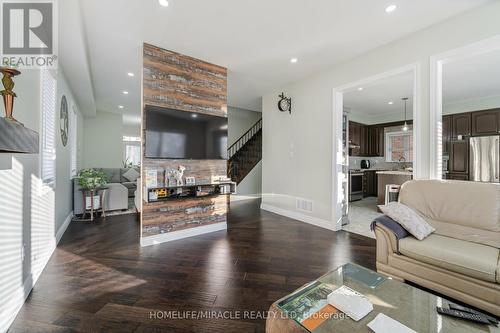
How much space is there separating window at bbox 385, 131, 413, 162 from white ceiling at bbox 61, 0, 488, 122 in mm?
5114

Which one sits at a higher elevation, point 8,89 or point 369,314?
point 8,89

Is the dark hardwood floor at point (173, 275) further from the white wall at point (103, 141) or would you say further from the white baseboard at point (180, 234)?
the white wall at point (103, 141)

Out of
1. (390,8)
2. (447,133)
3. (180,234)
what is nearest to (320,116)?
(390,8)

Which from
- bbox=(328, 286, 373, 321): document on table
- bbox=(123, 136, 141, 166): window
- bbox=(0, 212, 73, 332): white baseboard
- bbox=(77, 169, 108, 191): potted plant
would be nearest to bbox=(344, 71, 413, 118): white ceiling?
bbox=(328, 286, 373, 321): document on table

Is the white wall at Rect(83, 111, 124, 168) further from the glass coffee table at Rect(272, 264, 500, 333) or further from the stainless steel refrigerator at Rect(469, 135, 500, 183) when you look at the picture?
the stainless steel refrigerator at Rect(469, 135, 500, 183)

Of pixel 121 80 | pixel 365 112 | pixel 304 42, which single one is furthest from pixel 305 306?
pixel 365 112

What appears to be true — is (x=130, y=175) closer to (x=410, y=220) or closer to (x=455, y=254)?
(x=410, y=220)

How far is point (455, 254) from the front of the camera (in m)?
1.78

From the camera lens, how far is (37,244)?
2254 mm

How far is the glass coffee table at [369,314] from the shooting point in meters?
1.08

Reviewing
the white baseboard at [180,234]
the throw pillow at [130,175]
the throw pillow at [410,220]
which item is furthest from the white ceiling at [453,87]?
the throw pillow at [130,175]

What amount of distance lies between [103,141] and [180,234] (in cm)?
576

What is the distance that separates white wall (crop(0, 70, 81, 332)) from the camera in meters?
1.58

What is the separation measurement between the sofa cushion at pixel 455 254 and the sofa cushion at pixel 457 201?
306 millimetres
